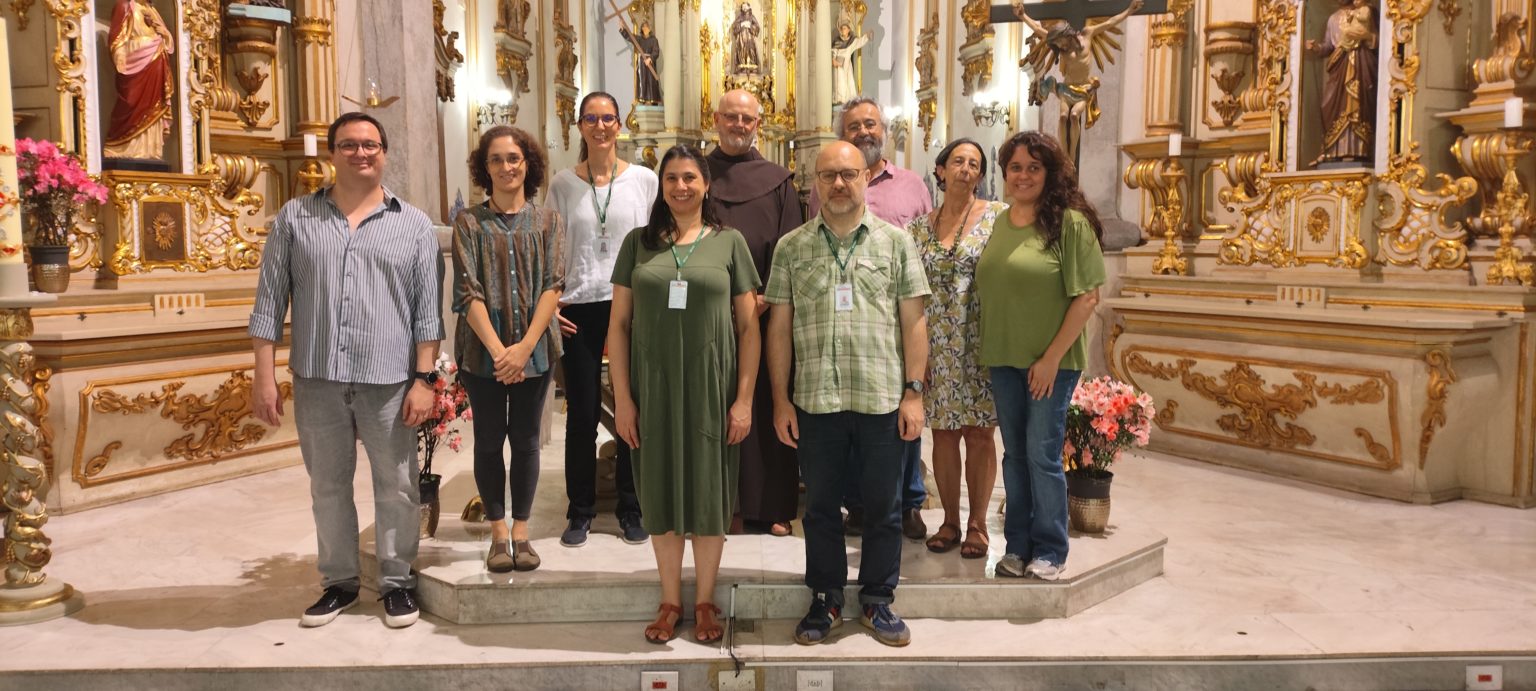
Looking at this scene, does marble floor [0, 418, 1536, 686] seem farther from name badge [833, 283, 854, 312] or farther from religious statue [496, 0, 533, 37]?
religious statue [496, 0, 533, 37]

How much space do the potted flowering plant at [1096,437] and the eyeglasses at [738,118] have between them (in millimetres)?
1734

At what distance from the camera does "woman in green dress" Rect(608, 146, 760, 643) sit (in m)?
3.22

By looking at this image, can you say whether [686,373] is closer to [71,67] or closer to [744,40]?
[71,67]

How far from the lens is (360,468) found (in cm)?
605

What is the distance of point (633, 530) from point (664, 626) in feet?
2.63

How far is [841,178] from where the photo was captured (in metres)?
3.18

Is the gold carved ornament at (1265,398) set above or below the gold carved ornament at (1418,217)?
below

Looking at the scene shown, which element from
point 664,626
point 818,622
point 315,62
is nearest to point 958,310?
point 818,622

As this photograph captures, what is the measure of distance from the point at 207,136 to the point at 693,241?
4.40 m

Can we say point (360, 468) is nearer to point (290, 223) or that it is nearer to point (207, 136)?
point (207, 136)

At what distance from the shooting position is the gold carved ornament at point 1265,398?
5.65 m

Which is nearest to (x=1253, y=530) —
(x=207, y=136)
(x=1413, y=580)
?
(x=1413, y=580)

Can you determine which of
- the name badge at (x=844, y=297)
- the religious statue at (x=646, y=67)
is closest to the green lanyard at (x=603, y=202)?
the name badge at (x=844, y=297)

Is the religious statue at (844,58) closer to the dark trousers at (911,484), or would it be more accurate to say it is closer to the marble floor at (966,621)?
the marble floor at (966,621)
